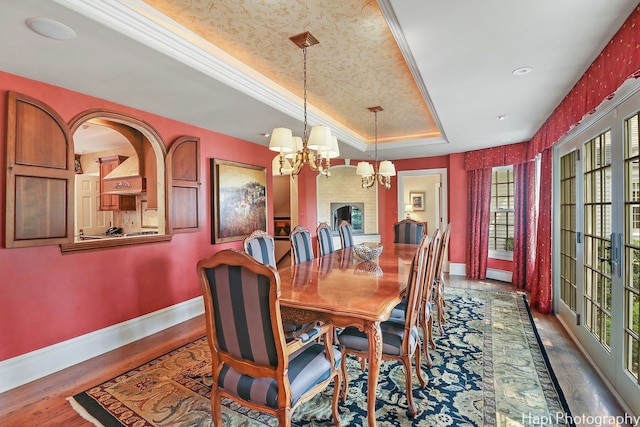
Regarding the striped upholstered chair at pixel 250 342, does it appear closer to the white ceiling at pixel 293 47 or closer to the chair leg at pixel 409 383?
the chair leg at pixel 409 383

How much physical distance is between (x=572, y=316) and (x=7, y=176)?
5101mm

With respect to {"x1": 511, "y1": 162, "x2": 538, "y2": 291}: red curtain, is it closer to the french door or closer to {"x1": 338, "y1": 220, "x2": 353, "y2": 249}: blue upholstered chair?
the french door

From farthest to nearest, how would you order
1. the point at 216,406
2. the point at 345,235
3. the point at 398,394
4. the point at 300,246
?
the point at 345,235
the point at 300,246
the point at 398,394
the point at 216,406

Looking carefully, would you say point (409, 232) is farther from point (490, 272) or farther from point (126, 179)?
point (126, 179)

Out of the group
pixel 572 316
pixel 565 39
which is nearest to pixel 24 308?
pixel 565 39

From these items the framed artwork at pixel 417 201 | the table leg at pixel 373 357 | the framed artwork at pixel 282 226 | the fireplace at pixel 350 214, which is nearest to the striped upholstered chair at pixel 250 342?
the table leg at pixel 373 357

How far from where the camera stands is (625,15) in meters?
1.65

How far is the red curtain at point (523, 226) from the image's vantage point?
462 cm

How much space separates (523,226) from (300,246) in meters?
3.94

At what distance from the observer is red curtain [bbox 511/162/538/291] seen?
15.2ft

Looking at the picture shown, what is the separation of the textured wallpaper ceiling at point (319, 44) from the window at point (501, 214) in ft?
8.62

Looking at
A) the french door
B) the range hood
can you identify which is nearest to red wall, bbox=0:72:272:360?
the range hood

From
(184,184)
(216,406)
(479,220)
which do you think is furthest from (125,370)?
(479,220)

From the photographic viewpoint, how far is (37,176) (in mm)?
2449
